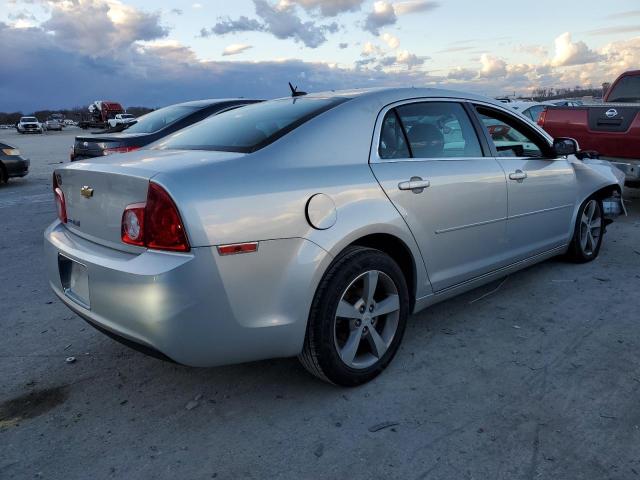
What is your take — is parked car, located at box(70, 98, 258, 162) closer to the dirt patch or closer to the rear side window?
the dirt patch

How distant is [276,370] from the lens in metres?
3.14

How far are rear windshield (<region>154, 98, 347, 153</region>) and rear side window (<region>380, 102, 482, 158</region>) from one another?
1.44 ft

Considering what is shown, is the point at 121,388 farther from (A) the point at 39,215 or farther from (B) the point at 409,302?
(A) the point at 39,215

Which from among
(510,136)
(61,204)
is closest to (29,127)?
(61,204)

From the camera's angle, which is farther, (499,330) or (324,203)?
(499,330)

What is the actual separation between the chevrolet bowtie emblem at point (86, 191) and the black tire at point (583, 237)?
13.3 ft

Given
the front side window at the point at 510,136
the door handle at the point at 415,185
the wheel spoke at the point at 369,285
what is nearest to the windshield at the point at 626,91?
the front side window at the point at 510,136

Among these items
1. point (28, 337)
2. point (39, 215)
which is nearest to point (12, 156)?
point (39, 215)

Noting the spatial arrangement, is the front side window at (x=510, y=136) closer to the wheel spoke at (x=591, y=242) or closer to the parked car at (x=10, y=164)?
the wheel spoke at (x=591, y=242)

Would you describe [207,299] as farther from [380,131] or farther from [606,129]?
[606,129]

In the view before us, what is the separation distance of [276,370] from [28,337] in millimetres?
1809

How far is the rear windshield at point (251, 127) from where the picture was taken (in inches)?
112

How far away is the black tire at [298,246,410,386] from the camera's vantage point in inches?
104

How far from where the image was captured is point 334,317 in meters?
2.69
